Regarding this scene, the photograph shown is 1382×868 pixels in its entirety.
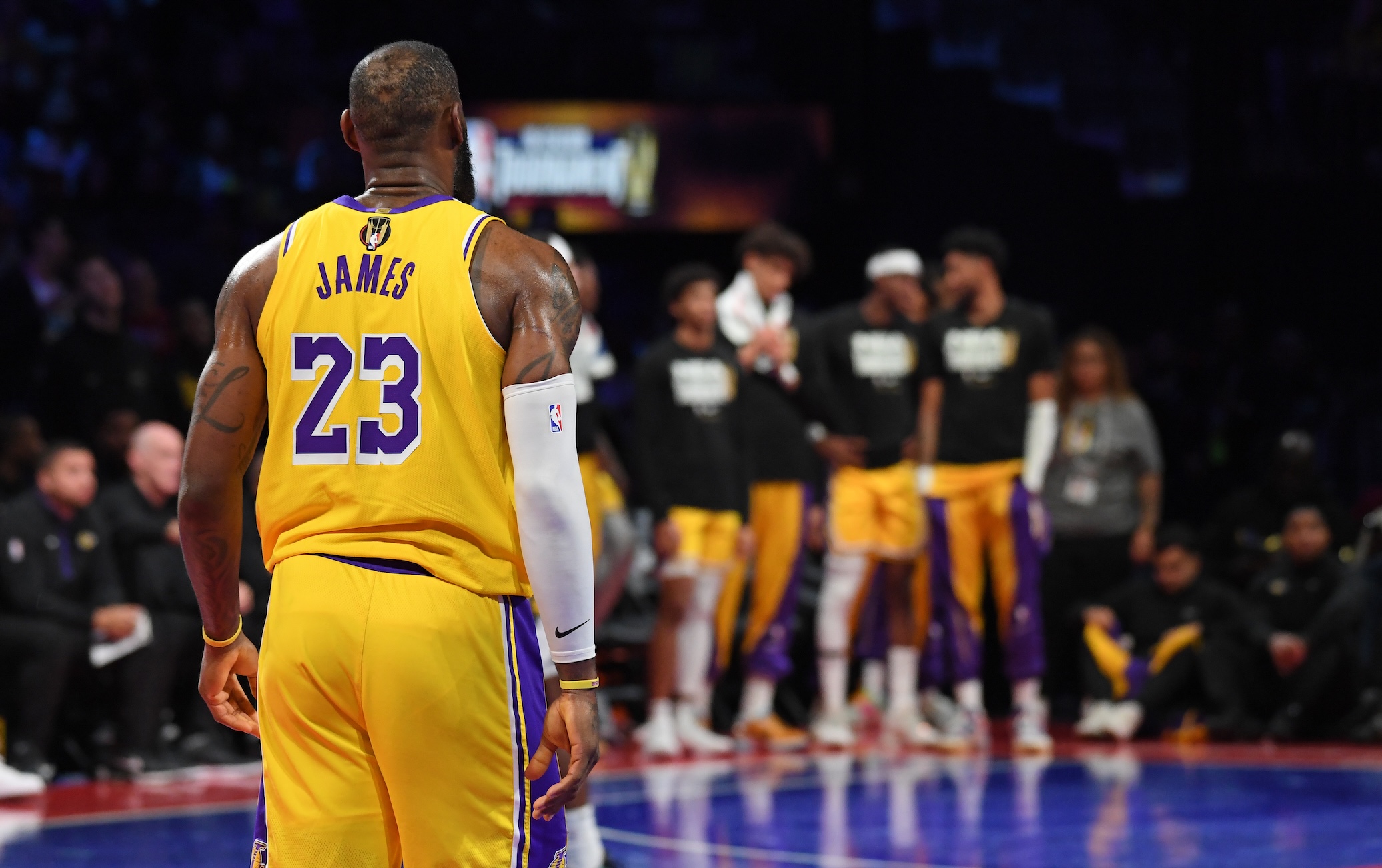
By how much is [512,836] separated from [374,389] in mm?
719

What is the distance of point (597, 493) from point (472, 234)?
4126 millimetres

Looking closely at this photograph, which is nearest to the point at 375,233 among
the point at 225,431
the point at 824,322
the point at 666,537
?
the point at 225,431

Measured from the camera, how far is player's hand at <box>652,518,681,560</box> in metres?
8.50

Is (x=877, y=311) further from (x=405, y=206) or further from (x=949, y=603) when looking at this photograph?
(x=405, y=206)

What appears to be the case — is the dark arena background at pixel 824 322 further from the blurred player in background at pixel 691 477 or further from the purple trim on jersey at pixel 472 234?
the purple trim on jersey at pixel 472 234

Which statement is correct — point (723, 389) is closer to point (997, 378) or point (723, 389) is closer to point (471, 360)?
point (997, 378)

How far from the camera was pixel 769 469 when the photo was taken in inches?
361

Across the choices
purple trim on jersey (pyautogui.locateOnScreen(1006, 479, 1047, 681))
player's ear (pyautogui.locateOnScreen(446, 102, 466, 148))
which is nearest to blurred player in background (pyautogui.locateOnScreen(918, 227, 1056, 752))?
purple trim on jersey (pyautogui.locateOnScreen(1006, 479, 1047, 681))

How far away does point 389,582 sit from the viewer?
275 cm

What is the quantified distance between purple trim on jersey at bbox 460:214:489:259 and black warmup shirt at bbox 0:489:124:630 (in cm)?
576

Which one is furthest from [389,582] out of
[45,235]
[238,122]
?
[238,122]

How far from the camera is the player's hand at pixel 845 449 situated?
895 centimetres

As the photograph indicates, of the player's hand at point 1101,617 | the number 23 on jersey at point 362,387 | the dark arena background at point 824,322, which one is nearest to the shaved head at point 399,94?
the number 23 on jersey at point 362,387

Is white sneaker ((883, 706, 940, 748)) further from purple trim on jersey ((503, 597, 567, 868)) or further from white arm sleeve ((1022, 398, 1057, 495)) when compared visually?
purple trim on jersey ((503, 597, 567, 868))
